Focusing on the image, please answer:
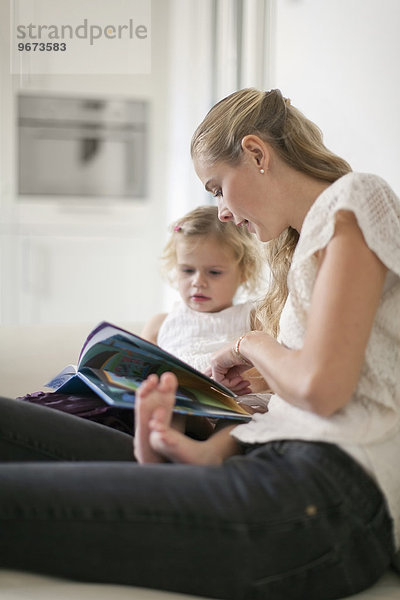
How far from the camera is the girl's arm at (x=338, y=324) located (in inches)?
38.9

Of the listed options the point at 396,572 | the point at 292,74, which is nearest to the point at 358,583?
the point at 396,572

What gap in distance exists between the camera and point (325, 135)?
221cm

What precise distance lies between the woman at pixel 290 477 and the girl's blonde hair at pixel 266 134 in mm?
226

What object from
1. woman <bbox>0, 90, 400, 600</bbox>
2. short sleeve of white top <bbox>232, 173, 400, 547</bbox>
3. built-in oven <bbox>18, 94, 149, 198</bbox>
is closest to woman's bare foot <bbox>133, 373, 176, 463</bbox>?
woman <bbox>0, 90, 400, 600</bbox>

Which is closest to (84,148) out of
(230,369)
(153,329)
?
(153,329)

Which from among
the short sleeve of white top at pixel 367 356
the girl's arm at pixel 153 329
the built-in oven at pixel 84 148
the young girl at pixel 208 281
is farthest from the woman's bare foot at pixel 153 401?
the built-in oven at pixel 84 148

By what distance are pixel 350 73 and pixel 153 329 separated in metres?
0.85

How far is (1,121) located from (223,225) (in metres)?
2.25

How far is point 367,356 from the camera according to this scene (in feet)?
3.50

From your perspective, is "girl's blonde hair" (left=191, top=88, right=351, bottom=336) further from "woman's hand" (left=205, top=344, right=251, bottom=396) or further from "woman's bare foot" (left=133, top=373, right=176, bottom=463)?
"woman's bare foot" (left=133, top=373, right=176, bottom=463)

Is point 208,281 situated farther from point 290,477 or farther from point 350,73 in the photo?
point 290,477

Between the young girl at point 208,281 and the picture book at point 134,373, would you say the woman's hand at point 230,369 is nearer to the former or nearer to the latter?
the picture book at point 134,373

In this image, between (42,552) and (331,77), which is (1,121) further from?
(42,552)

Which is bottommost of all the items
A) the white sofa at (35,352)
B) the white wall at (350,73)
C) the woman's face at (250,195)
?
the white sofa at (35,352)
